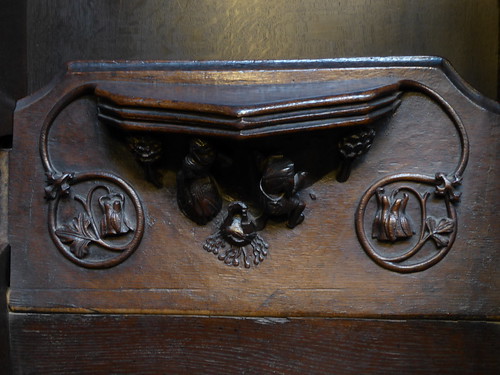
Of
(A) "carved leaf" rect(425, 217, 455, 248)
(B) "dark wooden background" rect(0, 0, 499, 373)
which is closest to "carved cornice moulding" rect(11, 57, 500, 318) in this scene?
(A) "carved leaf" rect(425, 217, 455, 248)

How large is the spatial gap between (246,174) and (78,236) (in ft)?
0.91

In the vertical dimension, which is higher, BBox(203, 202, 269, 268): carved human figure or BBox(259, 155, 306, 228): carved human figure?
BBox(259, 155, 306, 228): carved human figure

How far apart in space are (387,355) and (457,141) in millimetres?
338

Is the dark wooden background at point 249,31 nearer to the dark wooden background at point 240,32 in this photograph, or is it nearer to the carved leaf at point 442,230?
the dark wooden background at point 240,32

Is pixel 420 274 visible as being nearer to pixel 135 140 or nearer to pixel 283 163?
pixel 283 163

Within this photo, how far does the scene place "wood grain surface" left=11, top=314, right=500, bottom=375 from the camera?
97cm

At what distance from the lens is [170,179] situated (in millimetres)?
1013

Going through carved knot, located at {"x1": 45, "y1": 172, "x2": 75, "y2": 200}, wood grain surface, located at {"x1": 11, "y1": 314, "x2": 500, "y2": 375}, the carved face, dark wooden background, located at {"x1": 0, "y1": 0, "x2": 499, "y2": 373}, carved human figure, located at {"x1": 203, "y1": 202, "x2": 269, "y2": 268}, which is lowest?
wood grain surface, located at {"x1": 11, "y1": 314, "x2": 500, "y2": 375}

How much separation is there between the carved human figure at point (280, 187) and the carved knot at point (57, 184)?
0.30m

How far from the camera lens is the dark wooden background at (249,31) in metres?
1.10

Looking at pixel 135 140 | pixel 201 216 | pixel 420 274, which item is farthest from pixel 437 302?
pixel 135 140

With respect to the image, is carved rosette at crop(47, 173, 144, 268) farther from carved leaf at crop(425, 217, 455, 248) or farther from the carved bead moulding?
carved leaf at crop(425, 217, 455, 248)

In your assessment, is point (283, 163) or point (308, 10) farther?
point (308, 10)

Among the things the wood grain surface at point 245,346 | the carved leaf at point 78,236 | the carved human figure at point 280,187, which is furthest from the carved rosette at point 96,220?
the carved human figure at point 280,187
